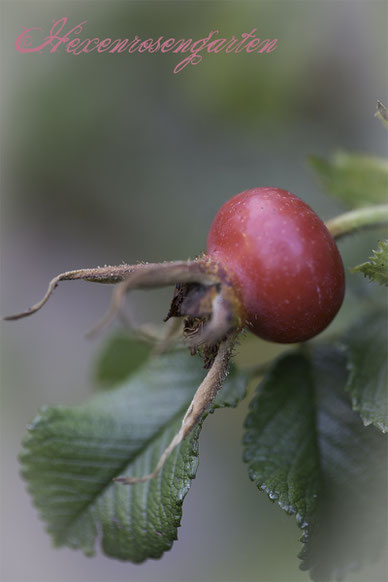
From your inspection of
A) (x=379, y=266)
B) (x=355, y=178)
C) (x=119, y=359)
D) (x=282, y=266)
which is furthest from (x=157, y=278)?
(x=119, y=359)

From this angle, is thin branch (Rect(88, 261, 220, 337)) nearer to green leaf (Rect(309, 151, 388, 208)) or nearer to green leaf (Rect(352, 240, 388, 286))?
green leaf (Rect(352, 240, 388, 286))

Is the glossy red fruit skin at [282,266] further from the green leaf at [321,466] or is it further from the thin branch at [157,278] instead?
the green leaf at [321,466]

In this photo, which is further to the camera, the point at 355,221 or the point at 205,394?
the point at 355,221

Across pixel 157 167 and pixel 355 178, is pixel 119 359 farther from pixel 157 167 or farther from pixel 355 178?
pixel 157 167

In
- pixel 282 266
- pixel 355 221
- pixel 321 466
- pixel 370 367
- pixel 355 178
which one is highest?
pixel 355 178

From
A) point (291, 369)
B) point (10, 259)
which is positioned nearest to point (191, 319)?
point (291, 369)

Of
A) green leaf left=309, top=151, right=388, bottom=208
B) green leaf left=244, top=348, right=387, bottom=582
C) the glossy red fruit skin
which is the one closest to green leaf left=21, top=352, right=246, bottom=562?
green leaf left=244, top=348, right=387, bottom=582

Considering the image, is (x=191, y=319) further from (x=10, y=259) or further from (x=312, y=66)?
(x=10, y=259)
